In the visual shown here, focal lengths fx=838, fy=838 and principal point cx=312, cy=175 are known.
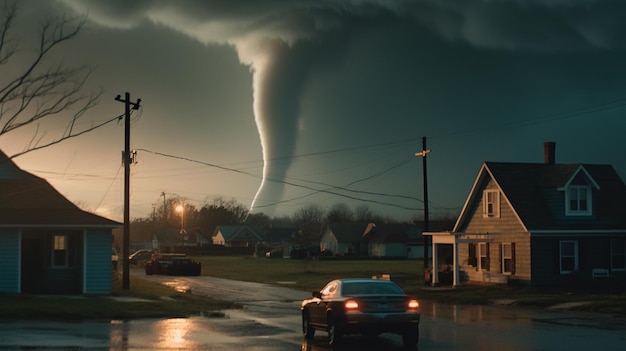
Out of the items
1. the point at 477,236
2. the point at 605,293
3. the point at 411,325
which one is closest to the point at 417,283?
the point at 477,236

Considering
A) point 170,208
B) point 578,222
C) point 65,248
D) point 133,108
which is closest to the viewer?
point 65,248

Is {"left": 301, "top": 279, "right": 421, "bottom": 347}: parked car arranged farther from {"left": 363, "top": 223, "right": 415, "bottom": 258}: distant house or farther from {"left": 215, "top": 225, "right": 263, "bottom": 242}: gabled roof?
{"left": 215, "top": 225, "right": 263, "bottom": 242}: gabled roof

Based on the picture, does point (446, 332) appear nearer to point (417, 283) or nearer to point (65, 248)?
point (65, 248)

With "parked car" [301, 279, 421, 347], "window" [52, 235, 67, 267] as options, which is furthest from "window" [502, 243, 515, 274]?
"parked car" [301, 279, 421, 347]

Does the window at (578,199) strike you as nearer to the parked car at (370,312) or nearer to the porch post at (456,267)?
the porch post at (456,267)

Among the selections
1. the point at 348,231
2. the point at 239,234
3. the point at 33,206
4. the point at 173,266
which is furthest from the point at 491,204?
the point at 239,234

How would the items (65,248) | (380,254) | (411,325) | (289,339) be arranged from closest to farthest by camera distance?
1. (411,325)
2. (289,339)
3. (65,248)
4. (380,254)
